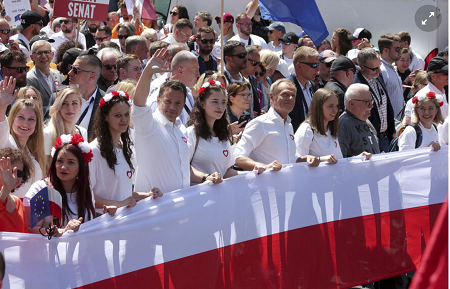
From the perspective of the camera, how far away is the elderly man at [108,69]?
7.54 m

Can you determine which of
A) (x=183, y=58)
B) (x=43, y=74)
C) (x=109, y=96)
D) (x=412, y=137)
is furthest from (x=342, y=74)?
(x=109, y=96)

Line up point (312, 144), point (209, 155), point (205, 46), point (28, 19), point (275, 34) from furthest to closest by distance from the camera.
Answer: point (275, 34) < point (28, 19) < point (205, 46) < point (312, 144) < point (209, 155)

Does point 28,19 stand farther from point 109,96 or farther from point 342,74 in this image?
point 109,96

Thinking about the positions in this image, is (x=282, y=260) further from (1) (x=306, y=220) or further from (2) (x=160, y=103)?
(2) (x=160, y=103)

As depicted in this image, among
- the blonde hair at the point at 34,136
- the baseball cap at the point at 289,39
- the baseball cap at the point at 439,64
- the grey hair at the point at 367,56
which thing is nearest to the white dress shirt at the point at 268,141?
the blonde hair at the point at 34,136

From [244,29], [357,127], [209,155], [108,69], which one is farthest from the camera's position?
[244,29]

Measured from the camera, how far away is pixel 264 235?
5238 millimetres

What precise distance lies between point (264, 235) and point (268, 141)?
3.26 ft

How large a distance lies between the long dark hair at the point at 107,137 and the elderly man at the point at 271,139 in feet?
3.86

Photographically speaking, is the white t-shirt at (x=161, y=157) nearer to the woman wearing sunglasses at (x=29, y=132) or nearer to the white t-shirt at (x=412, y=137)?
the woman wearing sunglasses at (x=29, y=132)

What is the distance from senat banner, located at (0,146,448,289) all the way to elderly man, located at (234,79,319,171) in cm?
35

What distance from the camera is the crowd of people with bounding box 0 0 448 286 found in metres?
4.50

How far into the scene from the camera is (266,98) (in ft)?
29.1

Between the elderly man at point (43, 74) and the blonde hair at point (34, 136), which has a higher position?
the elderly man at point (43, 74)
